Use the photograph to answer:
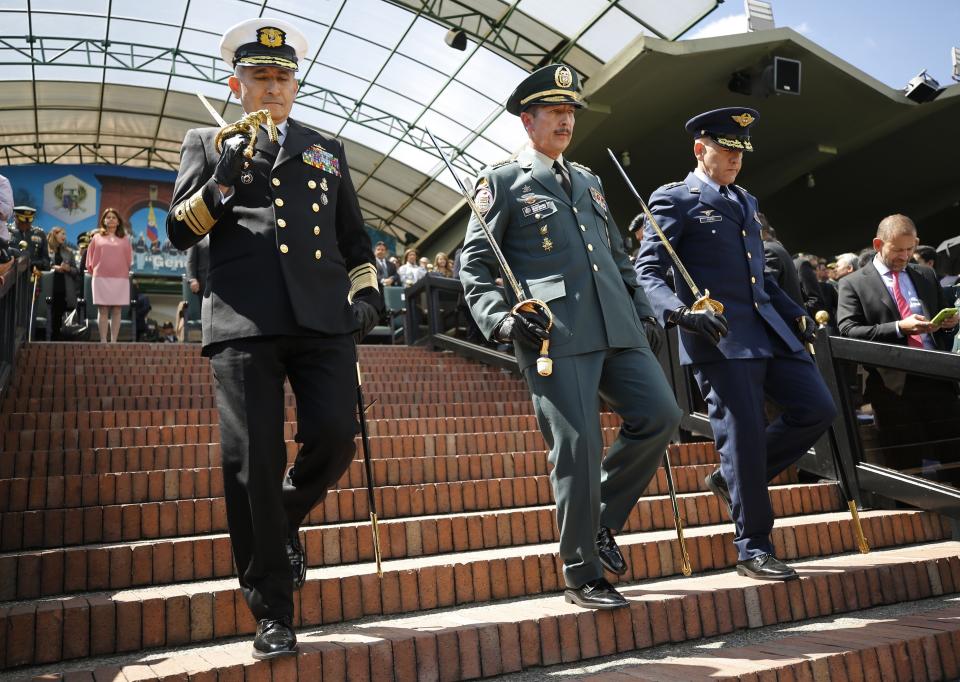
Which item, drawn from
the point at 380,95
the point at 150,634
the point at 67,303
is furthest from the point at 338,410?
the point at 380,95

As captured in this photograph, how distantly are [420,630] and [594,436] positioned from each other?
2.76 feet

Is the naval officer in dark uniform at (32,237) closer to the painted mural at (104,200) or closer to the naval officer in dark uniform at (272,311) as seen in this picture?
the naval officer in dark uniform at (272,311)

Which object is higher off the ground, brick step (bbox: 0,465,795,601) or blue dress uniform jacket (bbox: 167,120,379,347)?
blue dress uniform jacket (bbox: 167,120,379,347)

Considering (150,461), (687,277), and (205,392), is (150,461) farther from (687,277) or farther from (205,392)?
(687,277)

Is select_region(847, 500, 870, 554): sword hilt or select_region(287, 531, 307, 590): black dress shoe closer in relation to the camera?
select_region(287, 531, 307, 590): black dress shoe

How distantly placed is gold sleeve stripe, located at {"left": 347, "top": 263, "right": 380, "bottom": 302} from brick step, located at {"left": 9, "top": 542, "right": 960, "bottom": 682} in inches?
40.2

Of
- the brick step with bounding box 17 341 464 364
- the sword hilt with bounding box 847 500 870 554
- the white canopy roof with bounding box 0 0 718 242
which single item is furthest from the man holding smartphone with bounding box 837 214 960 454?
the white canopy roof with bounding box 0 0 718 242

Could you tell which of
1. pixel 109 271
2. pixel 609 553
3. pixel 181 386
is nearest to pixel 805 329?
pixel 609 553

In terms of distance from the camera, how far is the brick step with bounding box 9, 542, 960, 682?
245cm

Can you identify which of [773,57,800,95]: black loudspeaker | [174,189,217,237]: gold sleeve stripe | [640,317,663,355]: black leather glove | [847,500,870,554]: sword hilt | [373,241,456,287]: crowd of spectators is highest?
[773,57,800,95]: black loudspeaker

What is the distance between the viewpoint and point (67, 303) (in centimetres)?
991

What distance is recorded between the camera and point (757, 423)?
3475mm

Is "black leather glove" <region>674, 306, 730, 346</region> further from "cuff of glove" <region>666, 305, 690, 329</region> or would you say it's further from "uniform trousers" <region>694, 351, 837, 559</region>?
"uniform trousers" <region>694, 351, 837, 559</region>

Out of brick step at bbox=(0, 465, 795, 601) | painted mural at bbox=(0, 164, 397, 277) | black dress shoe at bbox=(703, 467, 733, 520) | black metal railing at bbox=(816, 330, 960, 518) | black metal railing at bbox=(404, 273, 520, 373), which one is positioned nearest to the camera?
brick step at bbox=(0, 465, 795, 601)
